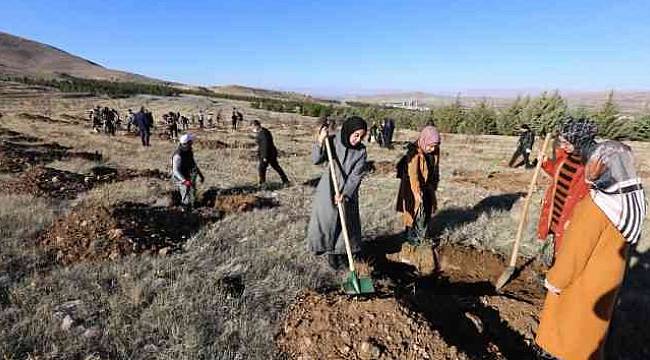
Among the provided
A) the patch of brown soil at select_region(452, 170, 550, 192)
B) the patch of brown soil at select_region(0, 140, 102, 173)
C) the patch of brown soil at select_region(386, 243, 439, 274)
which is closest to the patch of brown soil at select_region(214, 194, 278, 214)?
the patch of brown soil at select_region(386, 243, 439, 274)

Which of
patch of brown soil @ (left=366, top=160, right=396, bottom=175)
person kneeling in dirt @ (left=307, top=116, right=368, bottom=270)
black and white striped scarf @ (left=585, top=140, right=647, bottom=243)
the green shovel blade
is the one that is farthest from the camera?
patch of brown soil @ (left=366, top=160, right=396, bottom=175)

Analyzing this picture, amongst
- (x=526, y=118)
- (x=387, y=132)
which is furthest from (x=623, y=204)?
(x=526, y=118)

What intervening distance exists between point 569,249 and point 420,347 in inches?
44.0

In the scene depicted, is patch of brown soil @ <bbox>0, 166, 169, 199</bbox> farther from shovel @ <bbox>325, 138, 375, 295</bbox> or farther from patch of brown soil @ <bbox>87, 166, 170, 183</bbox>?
shovel @ <bbox>325, 138, 375, 295</bbox>

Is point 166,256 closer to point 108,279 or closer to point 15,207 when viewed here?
point 108,279

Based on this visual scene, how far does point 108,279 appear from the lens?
13.8 ft

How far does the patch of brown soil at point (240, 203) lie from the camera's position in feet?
23.9

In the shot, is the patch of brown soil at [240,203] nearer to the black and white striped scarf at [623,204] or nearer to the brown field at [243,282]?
the brown field at [243,282]

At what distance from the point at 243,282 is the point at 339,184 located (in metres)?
1.29

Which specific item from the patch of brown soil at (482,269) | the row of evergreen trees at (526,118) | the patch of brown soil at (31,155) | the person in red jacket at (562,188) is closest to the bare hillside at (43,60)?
the row of evergreen trees at (526,118)

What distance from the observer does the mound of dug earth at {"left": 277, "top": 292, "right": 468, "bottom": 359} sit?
2.92 meters

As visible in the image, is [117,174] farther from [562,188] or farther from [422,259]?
[562,188]

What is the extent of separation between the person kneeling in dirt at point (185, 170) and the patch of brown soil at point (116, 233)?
70cm

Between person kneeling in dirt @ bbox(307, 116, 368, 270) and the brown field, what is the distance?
399mm
